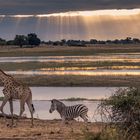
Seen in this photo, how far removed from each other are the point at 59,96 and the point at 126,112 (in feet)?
52.7

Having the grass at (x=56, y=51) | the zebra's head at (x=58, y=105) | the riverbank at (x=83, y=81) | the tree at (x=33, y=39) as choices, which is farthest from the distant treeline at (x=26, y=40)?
the zebra's head at (x=58, y=105)

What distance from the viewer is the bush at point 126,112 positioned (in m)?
11.6

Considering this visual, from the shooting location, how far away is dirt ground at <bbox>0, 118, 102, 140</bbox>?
13065mm

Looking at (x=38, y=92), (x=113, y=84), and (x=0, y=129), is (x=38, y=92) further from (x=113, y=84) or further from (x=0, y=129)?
(x=0, y=129)

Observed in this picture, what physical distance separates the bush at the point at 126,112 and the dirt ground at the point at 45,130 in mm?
748

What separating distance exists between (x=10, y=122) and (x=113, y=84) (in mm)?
16719

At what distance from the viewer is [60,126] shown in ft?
53.8

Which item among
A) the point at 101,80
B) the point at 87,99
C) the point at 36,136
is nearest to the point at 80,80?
the point at 101,80

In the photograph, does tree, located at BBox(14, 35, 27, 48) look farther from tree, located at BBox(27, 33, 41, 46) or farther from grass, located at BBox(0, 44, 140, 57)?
grass, located at BBox(0, 44, 140, 57)

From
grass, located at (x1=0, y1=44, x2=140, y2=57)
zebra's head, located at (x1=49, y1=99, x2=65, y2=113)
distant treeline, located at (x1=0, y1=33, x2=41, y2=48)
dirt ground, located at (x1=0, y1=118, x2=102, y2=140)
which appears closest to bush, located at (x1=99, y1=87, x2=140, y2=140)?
dirt ground, located at (x1=0, y1=118, x2=102, y2=140)

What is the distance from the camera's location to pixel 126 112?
11844 millimetres

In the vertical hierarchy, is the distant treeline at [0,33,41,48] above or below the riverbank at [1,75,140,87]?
above

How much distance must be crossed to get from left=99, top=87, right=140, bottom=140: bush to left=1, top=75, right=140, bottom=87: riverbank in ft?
66.0

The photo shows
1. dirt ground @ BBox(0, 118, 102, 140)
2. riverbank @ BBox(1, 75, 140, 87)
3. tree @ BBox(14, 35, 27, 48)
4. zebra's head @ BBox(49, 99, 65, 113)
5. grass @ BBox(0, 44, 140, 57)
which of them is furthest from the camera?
tree @ BBox(14, 35, 27, 48)
